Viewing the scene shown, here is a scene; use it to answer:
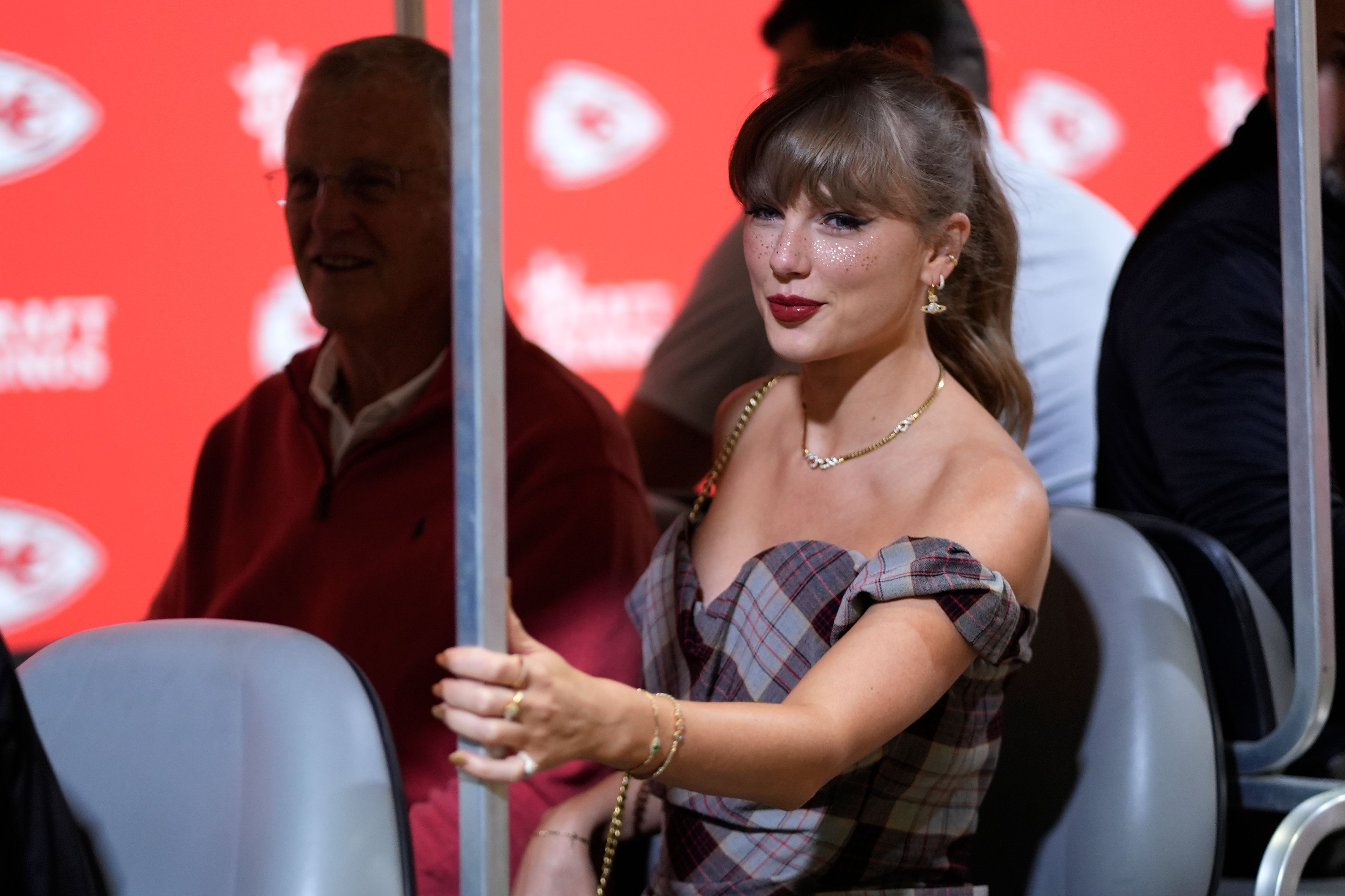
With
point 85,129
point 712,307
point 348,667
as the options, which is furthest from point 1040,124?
point 348,667

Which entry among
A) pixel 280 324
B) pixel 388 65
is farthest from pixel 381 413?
pixel 280 324

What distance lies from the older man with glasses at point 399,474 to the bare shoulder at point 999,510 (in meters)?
0.40

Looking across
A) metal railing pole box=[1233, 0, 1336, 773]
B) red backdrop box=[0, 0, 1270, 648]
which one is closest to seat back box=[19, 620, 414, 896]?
metal railing pole box=[1233, 0, 1336, 773]

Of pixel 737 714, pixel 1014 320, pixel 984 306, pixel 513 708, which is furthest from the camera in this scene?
pixel 1014 320

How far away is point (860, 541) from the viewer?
1.06m

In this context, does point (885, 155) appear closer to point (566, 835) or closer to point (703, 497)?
point (703, 497)

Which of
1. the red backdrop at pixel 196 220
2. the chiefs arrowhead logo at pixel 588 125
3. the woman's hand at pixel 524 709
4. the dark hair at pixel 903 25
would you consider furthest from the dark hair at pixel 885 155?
the chiefs arrowhead logo at pixel 588 125

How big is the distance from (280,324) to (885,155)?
2.17 metres

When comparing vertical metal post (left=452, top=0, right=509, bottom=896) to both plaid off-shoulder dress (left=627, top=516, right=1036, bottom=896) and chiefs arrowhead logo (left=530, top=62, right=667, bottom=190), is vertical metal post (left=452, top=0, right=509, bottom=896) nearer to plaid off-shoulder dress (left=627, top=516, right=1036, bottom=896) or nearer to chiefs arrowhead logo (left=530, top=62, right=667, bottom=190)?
plaid off-shoulder dress (left=627, top=516, right=1036, bottom=896)

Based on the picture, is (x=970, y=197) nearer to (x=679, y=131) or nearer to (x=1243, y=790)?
(x=1243, y=790)

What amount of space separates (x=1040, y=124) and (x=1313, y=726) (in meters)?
2.32

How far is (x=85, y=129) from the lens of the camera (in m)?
2.84

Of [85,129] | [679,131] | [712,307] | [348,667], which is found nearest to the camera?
[348,667]

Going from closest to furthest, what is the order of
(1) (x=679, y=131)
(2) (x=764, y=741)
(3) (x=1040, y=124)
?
(2) (x=764, y=741) → (1) (x=679, y=131) → (3) (x=1040, y=124)
